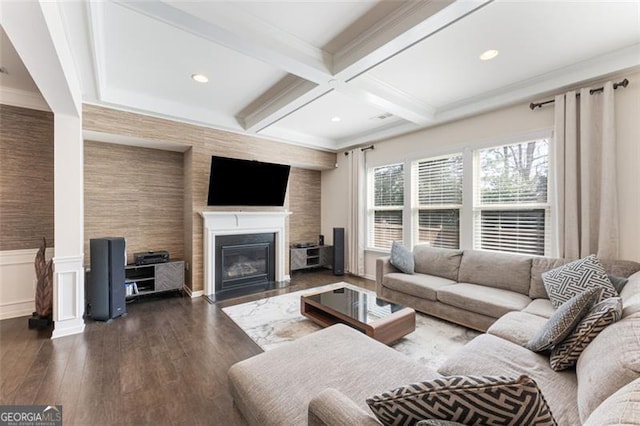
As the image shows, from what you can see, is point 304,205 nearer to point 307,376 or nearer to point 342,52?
point 342,52

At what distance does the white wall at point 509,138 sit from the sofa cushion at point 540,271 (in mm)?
578

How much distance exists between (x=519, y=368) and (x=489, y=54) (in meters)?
2.62

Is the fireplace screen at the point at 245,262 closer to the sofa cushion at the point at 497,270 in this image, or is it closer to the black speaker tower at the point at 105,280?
the black speaker tower at the point at 105,280

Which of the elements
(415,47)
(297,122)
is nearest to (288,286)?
(297,122)

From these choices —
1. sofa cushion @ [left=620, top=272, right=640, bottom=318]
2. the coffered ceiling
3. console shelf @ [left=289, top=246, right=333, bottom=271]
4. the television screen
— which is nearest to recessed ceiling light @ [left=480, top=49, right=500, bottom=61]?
A: the coffered ceiling

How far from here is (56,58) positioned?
6.18 feet

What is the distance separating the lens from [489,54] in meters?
2.53

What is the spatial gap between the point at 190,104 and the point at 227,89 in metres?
0.85

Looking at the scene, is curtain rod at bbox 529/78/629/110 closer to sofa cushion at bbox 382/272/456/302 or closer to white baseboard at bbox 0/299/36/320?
sofa cushion at bbox 382/272/456/302

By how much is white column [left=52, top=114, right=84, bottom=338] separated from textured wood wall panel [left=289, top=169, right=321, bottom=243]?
11.6 ft

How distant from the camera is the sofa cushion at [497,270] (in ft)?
9.67

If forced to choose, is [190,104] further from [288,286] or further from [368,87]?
[288,286]

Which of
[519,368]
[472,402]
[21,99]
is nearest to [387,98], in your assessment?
[519,368]

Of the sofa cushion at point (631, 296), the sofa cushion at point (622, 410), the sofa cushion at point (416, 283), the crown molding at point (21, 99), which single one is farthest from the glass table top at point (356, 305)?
the crown molding at point (21, 99)
